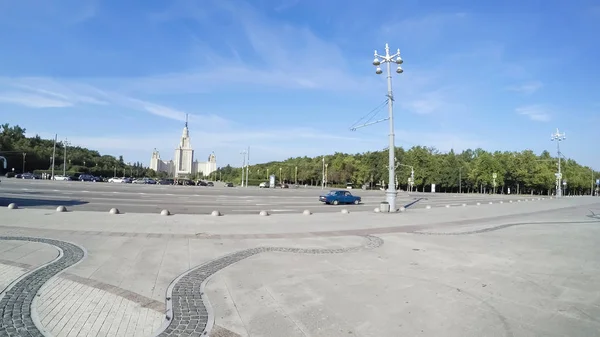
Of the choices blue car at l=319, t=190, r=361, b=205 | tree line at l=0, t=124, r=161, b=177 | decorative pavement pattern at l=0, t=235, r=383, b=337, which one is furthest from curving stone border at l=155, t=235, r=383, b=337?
tree line at l=0, t=124, r=161, b=177

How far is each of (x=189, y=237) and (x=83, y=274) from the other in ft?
15.3

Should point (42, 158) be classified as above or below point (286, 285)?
above

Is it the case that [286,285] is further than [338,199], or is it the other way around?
[338,199]

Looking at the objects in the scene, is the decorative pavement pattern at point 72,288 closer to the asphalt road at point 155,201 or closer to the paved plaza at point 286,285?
the paved plaza at point 286,285

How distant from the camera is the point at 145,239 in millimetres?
10742

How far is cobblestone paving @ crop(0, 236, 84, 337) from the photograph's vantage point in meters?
4.29

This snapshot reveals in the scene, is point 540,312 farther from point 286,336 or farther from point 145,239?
point 145,239

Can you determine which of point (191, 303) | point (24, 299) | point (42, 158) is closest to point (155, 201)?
point (24, 299)

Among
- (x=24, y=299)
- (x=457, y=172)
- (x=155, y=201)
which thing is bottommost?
(x=155, y=201)

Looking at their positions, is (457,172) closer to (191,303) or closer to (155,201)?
(155,201)

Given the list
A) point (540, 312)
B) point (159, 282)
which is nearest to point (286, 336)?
point (159, 282)

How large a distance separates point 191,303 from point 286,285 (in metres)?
1.76

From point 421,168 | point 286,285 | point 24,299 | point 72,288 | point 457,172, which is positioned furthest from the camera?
point 421,168

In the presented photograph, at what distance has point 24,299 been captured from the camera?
207 inches
